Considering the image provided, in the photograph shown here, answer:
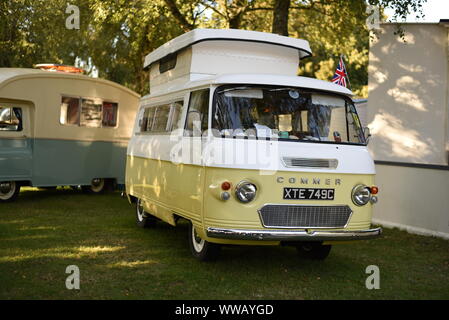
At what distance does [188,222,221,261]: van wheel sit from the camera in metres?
7.34

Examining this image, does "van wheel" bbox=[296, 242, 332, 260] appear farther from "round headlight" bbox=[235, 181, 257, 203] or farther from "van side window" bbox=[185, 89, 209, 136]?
"van side window" bbox=[185, 89, 209, 136]

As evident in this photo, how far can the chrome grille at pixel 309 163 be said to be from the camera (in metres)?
6.69

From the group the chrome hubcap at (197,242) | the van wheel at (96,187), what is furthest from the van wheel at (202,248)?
the van wheel at (96,187)

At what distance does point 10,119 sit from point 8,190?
1.62 meters

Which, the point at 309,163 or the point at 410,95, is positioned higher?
the point at 410,95

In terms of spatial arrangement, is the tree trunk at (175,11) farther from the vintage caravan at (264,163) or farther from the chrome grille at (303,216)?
the chrome grille at (303,216)

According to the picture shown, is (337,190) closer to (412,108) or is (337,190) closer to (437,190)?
(437,190)

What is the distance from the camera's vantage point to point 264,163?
6605 millimetres

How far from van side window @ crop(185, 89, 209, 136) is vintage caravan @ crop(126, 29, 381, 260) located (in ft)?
0.04

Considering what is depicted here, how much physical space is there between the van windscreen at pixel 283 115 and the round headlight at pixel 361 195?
2.13 feet

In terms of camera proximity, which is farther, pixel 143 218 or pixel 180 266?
pixel 143 218

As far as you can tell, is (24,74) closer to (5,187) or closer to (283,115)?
(5,187)

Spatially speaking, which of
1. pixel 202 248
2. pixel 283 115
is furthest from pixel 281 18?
pixel 202 248
